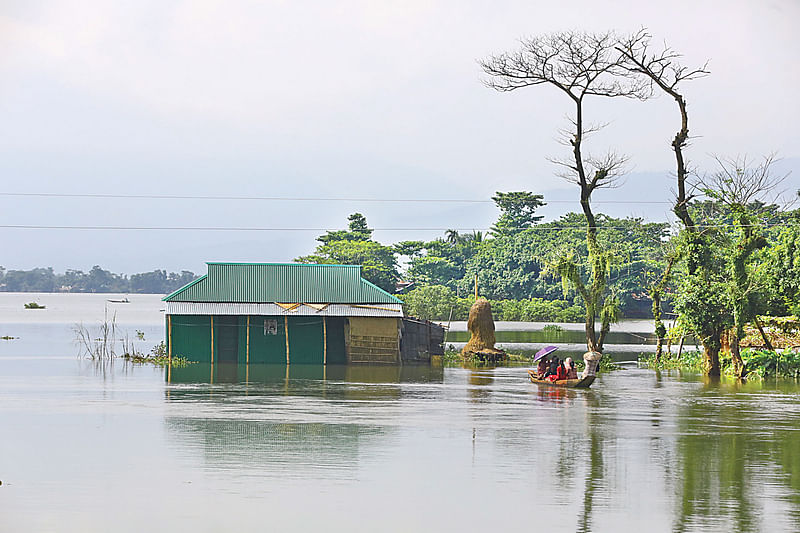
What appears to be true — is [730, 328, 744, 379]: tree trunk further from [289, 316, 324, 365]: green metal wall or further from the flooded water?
[289, 316, 324, 365]: green metal wall

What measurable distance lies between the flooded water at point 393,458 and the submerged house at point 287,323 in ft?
24.0

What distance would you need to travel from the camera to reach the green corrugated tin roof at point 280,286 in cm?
3444

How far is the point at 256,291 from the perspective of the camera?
114ft

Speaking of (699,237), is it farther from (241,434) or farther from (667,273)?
(241,434)

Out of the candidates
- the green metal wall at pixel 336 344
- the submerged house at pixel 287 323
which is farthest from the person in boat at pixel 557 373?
the green metal wall at pixel 336 344

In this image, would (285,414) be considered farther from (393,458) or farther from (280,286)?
(280,286)

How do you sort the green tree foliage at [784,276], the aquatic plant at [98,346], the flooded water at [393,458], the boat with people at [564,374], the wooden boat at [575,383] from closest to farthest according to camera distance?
the flooded water at [393,458] → the boat with people at [564,374] → the wooden boat at [575,383] → the green tree foliage at [784,276] → the aquatic plant at [98,346]

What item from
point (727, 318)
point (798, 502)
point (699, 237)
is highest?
point (699, 237)

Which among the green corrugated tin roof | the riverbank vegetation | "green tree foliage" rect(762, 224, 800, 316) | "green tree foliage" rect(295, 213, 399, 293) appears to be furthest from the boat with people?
"green tree foliage" rect(295, 213, 399, 293)

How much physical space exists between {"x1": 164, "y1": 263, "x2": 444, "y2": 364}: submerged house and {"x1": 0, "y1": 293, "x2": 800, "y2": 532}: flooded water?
732 cm

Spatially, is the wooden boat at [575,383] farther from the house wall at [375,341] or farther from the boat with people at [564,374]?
the house wall at [375,341]

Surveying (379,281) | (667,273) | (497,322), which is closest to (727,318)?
(667,273)

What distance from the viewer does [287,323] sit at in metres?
34.7

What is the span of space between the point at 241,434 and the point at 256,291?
17755 millimetres
